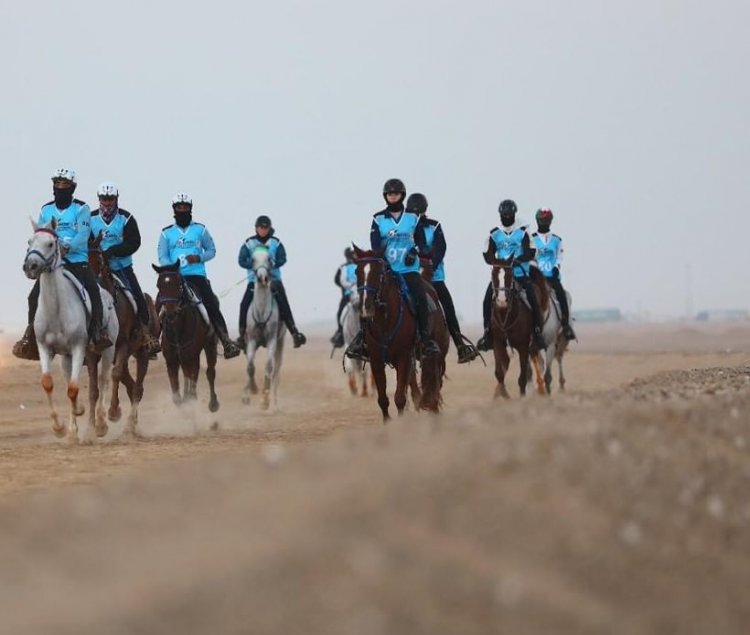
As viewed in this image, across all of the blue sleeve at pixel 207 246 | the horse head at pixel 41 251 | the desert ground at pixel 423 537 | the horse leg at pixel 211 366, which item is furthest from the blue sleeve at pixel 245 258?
the desert ground at pixel 423 537

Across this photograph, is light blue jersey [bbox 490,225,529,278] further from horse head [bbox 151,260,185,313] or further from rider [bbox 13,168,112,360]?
rider [bbox 13,168,112,360]

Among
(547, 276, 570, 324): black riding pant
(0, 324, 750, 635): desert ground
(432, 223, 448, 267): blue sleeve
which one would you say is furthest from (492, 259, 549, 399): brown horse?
(0, 324, 750, 635): desert ground

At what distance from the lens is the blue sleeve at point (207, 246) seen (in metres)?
22.7

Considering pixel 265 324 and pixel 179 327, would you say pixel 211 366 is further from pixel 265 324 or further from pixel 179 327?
pixel 265 324

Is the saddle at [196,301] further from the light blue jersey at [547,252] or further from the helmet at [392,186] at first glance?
the light blue jersey at [547,252]

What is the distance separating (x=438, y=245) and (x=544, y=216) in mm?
8744

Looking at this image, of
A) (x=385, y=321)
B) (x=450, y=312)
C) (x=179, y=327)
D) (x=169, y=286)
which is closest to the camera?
(x=385, y=321)

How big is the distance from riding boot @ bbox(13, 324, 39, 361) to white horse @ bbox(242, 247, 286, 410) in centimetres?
724

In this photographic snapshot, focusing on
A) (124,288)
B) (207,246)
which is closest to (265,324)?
(207,246)

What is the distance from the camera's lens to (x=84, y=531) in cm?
747

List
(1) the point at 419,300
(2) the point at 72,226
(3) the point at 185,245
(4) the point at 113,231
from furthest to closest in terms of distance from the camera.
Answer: (3) the point at 185,245
(4) the point at 113,231
(2) the point at 72,226
(1) the point at 419,300

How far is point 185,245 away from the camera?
2250 cm

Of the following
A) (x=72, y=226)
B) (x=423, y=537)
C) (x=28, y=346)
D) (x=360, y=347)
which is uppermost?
(x=72, y=226)

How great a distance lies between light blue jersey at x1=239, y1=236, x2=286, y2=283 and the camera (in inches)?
1045
